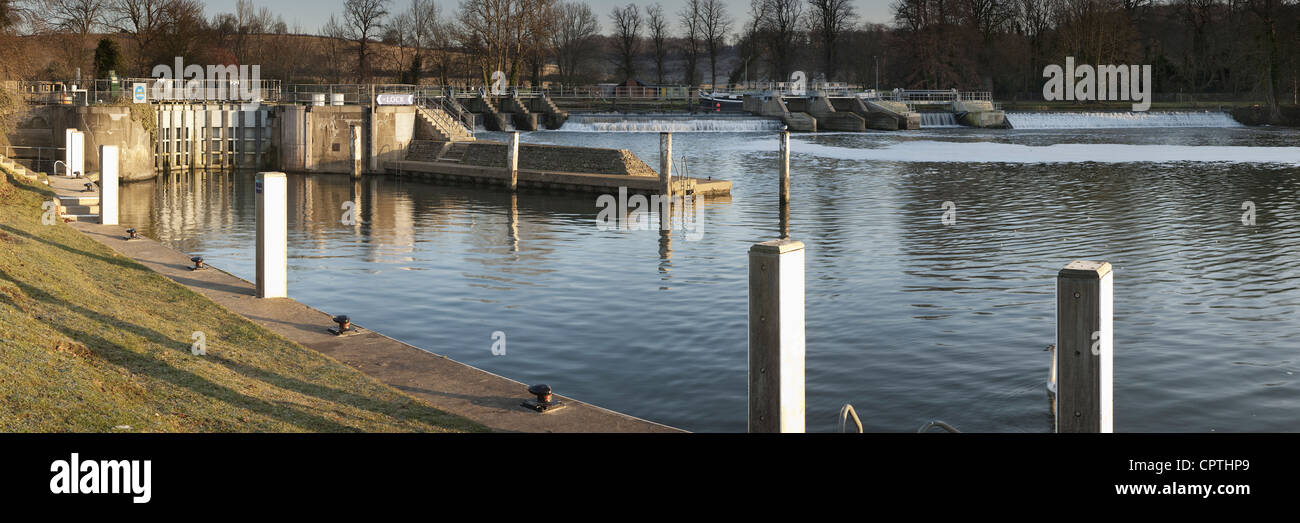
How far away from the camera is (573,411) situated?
10734 mm

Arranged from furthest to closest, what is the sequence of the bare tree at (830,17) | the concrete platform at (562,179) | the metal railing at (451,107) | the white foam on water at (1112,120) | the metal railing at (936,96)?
the bare tree at (830,17) < the metal railing at (936,96) < the white foam on water at (1112,120) < the metal railing at (451,107) < the concrete platform at (562,179)

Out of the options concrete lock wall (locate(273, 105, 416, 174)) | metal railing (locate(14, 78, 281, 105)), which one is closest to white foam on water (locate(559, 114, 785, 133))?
metal railing (locate(14, 78, 281, 105))

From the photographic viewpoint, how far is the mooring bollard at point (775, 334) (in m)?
8.84

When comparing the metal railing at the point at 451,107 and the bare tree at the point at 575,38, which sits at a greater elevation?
the bare tree at the point at 575,38

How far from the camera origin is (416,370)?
1244 cm

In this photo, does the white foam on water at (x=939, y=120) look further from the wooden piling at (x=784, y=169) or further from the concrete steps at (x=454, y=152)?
the wooden piling at (x=784, y=169)

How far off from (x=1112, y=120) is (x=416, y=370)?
84.8 m

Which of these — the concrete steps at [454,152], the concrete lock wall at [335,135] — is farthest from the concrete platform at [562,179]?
the concrete lock wall at [335,135]

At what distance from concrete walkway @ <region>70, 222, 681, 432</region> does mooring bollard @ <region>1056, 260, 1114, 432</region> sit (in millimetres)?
3138

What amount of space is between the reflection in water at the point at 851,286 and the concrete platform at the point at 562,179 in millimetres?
753

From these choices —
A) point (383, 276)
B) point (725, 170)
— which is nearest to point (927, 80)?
point (725, 170)

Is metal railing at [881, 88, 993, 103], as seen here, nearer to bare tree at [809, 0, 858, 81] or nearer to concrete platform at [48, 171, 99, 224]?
bare tree at [809, 0, 858, 81]
